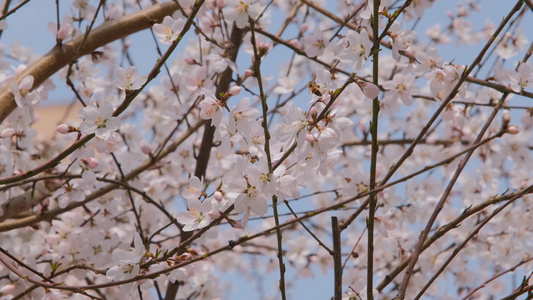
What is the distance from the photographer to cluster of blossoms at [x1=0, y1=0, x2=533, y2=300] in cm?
145

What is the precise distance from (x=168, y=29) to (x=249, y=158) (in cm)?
50

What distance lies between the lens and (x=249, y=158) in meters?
1.53

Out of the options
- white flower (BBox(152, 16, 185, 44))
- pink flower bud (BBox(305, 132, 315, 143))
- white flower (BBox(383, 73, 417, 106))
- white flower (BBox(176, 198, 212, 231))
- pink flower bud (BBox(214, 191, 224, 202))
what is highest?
white flower (BBox(383, 73, 417, 106))

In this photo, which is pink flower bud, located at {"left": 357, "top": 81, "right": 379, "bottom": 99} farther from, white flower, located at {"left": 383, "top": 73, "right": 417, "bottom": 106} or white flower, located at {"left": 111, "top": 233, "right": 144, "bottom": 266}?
white flower, located at {"left": 383, "top": 73, "right": 417, "bottom": 106}

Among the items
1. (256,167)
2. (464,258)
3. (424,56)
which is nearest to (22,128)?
(256,167)

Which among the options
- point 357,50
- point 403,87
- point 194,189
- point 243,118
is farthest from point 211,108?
point 403,87

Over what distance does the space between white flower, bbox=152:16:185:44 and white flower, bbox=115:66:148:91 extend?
219mm

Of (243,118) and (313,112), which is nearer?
(313,112)

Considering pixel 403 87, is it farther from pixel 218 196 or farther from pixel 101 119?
pixel 101 119

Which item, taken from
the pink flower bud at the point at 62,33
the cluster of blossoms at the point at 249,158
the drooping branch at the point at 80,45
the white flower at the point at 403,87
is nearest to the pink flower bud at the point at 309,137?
the cluster of blossoms at the point at 249,158

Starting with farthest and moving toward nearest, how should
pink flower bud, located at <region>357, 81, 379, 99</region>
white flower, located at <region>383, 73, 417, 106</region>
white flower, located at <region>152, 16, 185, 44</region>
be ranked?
white flower, located at <region>383, 73, 417, 106</region>
white flower, located at <region>152, 16, 185, 44</region>
pink flower bud, located at <region>357, 81, 379, 99</region>

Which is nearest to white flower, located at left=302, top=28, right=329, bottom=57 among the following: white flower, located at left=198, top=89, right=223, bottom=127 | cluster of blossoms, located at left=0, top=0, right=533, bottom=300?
cluster of blossoms, located at left=0, top=0, right=533, bottom=300

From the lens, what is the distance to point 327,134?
141cm

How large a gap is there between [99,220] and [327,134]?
58.1 inches
